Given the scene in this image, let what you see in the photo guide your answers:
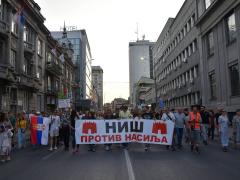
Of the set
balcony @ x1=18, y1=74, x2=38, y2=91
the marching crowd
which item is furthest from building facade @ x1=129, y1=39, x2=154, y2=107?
the marching crowd

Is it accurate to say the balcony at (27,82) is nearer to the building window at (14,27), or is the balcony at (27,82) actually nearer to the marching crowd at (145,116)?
the building window at (14,27)

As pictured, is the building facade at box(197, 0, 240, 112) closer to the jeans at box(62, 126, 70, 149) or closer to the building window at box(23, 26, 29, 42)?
the jeans at box(62, 126, 70, 149)

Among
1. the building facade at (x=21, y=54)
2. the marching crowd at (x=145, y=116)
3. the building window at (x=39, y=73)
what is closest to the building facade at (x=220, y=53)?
the marching crowd at (x=145, y=116)

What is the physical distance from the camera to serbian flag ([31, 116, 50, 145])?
1611 centimetres

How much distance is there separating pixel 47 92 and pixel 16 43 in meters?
12.6

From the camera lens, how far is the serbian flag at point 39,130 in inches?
634

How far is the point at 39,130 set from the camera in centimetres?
1628

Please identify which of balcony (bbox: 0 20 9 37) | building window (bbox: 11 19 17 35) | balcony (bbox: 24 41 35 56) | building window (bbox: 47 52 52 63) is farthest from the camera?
building window (bbox: 47 52 52 63)

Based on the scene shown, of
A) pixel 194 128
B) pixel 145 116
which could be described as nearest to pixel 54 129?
pixel 145 116

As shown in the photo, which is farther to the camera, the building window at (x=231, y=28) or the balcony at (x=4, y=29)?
the building window at (x=231, y=28)

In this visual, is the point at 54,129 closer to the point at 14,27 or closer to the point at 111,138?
the point at 111,138

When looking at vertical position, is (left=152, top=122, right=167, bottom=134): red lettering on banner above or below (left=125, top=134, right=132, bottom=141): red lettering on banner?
above

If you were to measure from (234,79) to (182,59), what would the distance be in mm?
21278

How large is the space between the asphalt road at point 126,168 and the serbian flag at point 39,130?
12.6 feet
